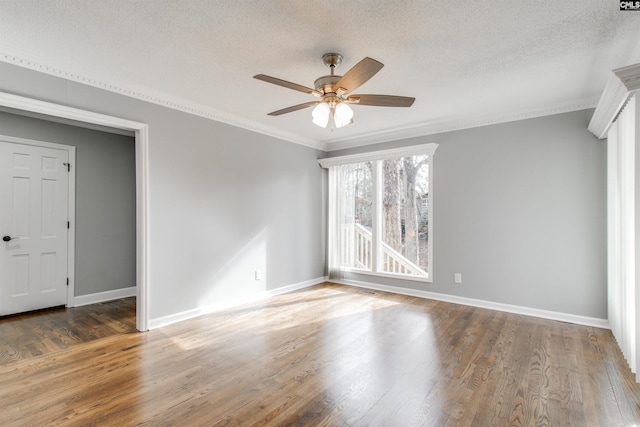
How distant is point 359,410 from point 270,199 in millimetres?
3291

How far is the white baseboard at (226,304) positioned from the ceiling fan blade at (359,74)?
293 centimetres

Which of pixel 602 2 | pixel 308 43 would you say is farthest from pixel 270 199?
pixel 602 2

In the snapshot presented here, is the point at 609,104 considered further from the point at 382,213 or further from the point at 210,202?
the point at 210,202

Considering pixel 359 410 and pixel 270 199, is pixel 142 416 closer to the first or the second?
pixel 359 410

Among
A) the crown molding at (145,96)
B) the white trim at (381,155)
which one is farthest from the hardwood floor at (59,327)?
the white trim at (381,155)

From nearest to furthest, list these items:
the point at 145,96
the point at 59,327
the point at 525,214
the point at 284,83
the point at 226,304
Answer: the point at 284,83 → the point at 145,96 → the point at 59,327 → the point at 525,214 → the point at 226,304

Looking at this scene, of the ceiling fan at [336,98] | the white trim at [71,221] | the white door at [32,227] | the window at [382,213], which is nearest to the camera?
the ceiling fan at [336,98]

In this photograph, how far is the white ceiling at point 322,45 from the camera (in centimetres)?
202

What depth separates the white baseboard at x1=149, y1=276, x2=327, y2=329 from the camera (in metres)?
3.48

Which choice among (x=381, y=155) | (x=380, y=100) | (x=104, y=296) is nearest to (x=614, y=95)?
(x=380, y=100)

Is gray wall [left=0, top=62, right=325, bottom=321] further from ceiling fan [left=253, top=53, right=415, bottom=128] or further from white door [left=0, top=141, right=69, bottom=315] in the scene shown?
ceiling fan [left=253, top=53, right=415, bottom=128]

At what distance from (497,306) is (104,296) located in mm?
5334

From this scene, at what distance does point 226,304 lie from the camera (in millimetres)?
4117

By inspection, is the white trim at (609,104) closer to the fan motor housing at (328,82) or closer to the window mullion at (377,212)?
the fan motor housing at (328,82)
